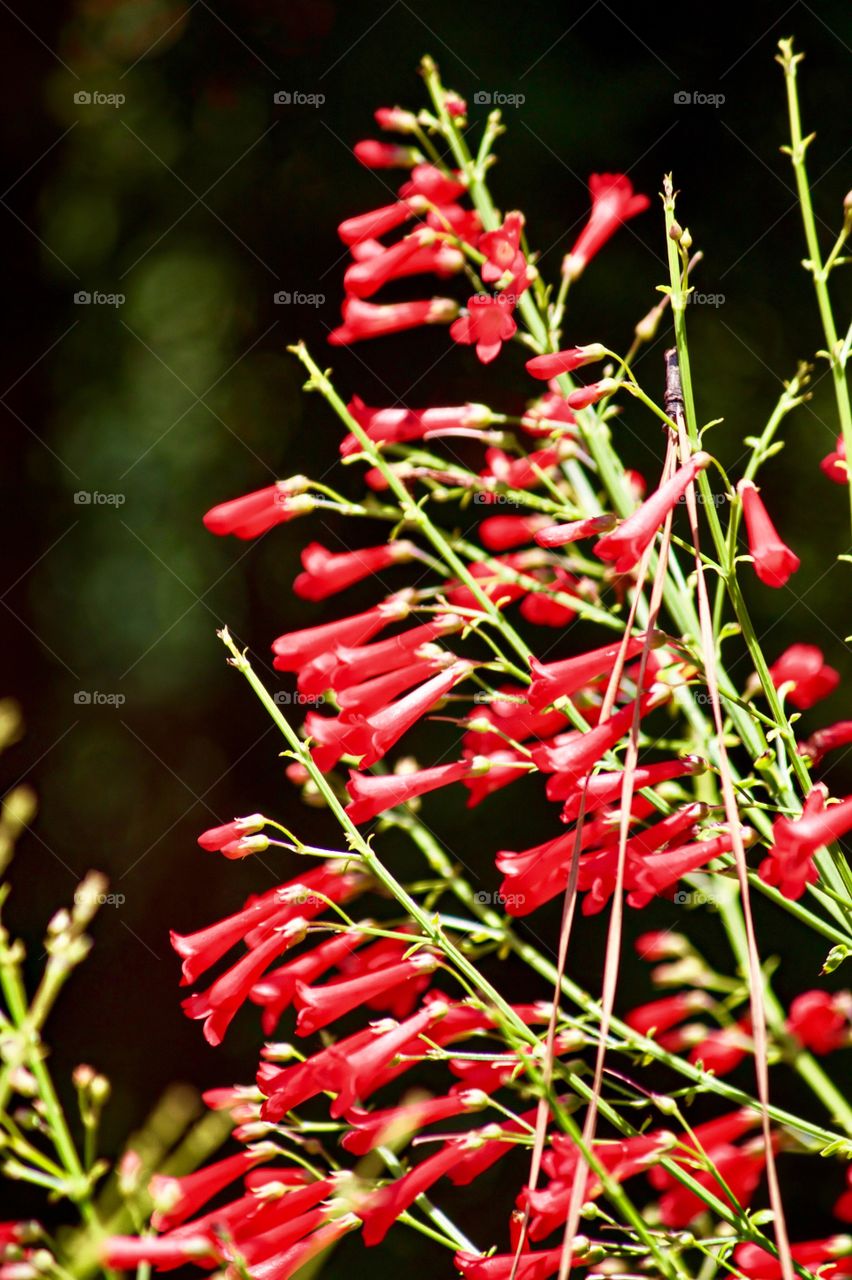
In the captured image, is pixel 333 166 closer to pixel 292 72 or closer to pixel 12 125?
pixel 292 72

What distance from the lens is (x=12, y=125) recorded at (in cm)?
190

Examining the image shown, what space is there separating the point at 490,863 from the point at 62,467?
36.3 inches

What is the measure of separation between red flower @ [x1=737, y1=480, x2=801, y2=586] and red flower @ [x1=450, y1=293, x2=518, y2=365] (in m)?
0.27

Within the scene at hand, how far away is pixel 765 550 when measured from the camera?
1.04 meters

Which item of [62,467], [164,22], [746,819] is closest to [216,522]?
[746,819]

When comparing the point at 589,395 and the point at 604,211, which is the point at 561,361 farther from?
the point at 604,211

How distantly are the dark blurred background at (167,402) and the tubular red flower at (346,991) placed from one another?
0.80m

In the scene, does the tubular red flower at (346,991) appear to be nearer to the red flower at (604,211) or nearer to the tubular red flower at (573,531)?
the tubular red flower at (573,531)

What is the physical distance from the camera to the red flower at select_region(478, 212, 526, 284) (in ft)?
3.78

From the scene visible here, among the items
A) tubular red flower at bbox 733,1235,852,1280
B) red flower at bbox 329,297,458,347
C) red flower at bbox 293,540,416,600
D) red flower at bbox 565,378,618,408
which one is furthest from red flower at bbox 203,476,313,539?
tubular red flower at bbox 733,1235,852,1280

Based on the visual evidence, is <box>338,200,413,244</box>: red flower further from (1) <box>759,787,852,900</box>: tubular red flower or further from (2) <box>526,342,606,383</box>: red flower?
(1) <box>759,787,852,900</box>: tubular red flower

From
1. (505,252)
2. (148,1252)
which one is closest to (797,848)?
(148,1252)

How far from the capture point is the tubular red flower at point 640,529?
2.76 feet

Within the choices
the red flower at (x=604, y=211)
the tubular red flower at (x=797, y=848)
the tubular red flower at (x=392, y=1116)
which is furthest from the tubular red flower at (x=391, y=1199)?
the red flower at (x=604, y=211)
